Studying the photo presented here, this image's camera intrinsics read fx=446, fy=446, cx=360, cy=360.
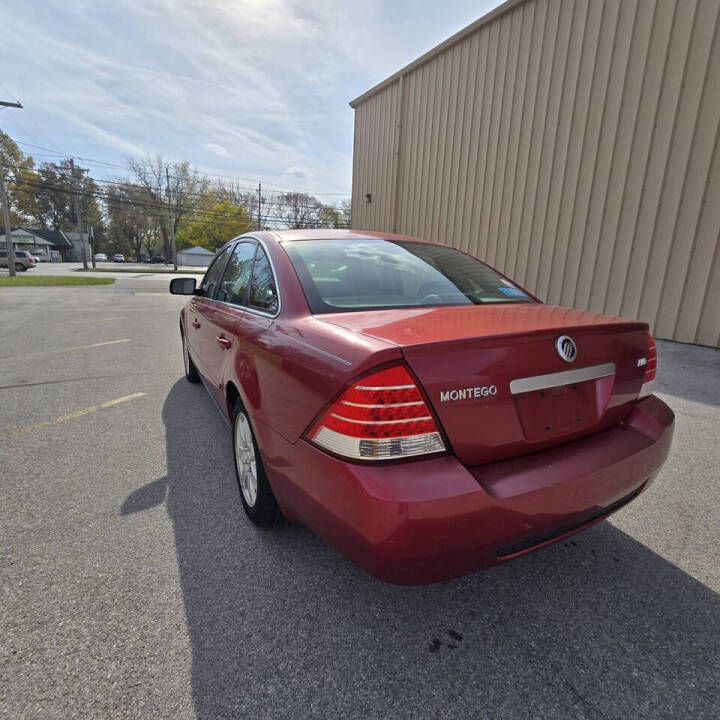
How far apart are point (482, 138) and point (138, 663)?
10.5 meters

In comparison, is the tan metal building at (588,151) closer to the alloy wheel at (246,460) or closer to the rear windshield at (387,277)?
the rear windshield at (387,277)

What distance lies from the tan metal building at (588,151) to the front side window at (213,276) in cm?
658

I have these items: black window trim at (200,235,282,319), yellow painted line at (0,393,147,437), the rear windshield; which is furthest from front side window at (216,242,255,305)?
yellow painted line at (0,393,147,437)

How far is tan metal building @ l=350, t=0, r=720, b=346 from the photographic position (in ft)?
21.1

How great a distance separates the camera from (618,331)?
1.81 meters

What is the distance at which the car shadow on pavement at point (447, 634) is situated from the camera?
55.6 inches

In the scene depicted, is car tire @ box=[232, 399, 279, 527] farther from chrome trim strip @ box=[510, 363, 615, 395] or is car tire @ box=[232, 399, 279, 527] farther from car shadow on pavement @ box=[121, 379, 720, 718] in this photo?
chrome trim strip @ box=[510, 363, 615, 395]

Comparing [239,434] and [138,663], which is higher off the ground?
[239,434]

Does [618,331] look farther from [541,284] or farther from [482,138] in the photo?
[482,138]

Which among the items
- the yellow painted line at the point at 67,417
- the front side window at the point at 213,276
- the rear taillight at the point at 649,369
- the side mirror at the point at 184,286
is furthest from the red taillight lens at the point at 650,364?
the yellow painted line at the point at 67,417

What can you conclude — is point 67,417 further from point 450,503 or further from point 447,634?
point 450,503

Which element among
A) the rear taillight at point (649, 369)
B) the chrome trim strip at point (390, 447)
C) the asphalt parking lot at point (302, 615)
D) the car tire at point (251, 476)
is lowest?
the asphalt parking lot at point (302, 615)

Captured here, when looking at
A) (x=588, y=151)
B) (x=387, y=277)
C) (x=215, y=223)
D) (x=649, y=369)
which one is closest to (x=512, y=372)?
(x=649, y=369)

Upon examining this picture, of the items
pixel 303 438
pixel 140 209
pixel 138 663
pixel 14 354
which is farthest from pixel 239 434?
pixel 140 209
